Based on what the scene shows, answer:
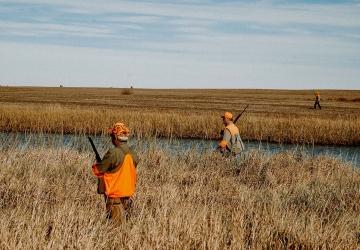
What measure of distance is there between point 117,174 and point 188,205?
1.10 meters

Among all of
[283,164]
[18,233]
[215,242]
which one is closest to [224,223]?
[215,242]

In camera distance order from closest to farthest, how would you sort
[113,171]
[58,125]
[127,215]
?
[113,171] → [127,215] → [58,125]

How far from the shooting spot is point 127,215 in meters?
6.00

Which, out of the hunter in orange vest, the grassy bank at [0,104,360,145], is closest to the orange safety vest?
the hunter in orange vest

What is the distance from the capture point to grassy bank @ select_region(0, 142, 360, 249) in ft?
16.7

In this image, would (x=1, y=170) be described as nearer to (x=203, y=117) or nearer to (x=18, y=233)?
(x=18, y=233)

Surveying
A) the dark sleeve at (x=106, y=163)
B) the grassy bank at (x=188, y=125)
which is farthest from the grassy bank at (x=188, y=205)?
the grassy bank at (x=188, y=125)

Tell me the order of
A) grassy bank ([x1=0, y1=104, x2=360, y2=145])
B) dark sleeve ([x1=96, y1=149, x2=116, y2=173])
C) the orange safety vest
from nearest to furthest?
dark sleeve ([x1=96, y1=149, x2=116, y2=173]), the orange safety vest, grassy bank ([x1=0, y1=104, x2=360, y2=145])

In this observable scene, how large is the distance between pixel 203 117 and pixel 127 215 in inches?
729

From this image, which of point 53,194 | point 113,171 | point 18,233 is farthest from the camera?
point 53,194

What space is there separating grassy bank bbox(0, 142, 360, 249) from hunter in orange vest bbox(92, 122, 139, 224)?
23cm

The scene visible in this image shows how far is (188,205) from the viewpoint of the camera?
6.15 meters

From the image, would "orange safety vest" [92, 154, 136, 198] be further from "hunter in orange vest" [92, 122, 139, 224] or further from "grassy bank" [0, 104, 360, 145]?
"grassy bank" [0, 104, 360, 145]

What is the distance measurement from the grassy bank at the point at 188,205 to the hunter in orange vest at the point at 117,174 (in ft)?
0.75
